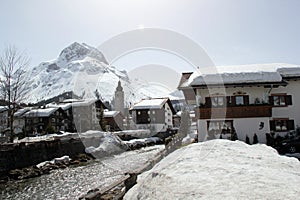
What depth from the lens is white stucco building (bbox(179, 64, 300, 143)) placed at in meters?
18.9

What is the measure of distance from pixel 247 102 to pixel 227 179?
592 inches

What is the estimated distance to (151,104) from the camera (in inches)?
1911

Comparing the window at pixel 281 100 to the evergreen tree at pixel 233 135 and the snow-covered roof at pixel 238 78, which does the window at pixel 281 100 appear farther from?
the evergreen tree at pixel 233 135

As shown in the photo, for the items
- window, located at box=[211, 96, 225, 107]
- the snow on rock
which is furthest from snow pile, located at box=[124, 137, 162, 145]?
window, located at box=[211, 96, 225, 107]

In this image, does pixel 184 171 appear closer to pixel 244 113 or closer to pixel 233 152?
pixel 233 152

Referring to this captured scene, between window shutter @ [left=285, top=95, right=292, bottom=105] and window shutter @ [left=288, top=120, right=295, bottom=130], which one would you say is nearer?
window shutter @ [left=288, top=120, right=295, bottom=130]

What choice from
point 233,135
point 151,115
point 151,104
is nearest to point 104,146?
point 233,135

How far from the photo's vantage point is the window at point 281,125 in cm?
1972

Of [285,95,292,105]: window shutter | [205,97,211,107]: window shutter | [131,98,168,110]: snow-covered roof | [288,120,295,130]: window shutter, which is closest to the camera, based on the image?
[205,97,211,107]: window shutter

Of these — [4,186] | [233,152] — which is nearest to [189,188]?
[233,152]

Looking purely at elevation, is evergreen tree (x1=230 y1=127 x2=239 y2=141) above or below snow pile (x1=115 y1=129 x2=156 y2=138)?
above

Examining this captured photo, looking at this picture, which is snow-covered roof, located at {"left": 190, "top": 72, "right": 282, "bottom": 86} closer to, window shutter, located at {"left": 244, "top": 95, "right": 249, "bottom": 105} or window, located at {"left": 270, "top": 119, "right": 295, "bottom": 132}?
window shutter, located at {"left": 244, "top": 95, "right": 249, "bottom": 105}

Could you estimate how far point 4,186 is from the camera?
15695mm

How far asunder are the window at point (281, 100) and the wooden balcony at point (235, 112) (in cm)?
159
